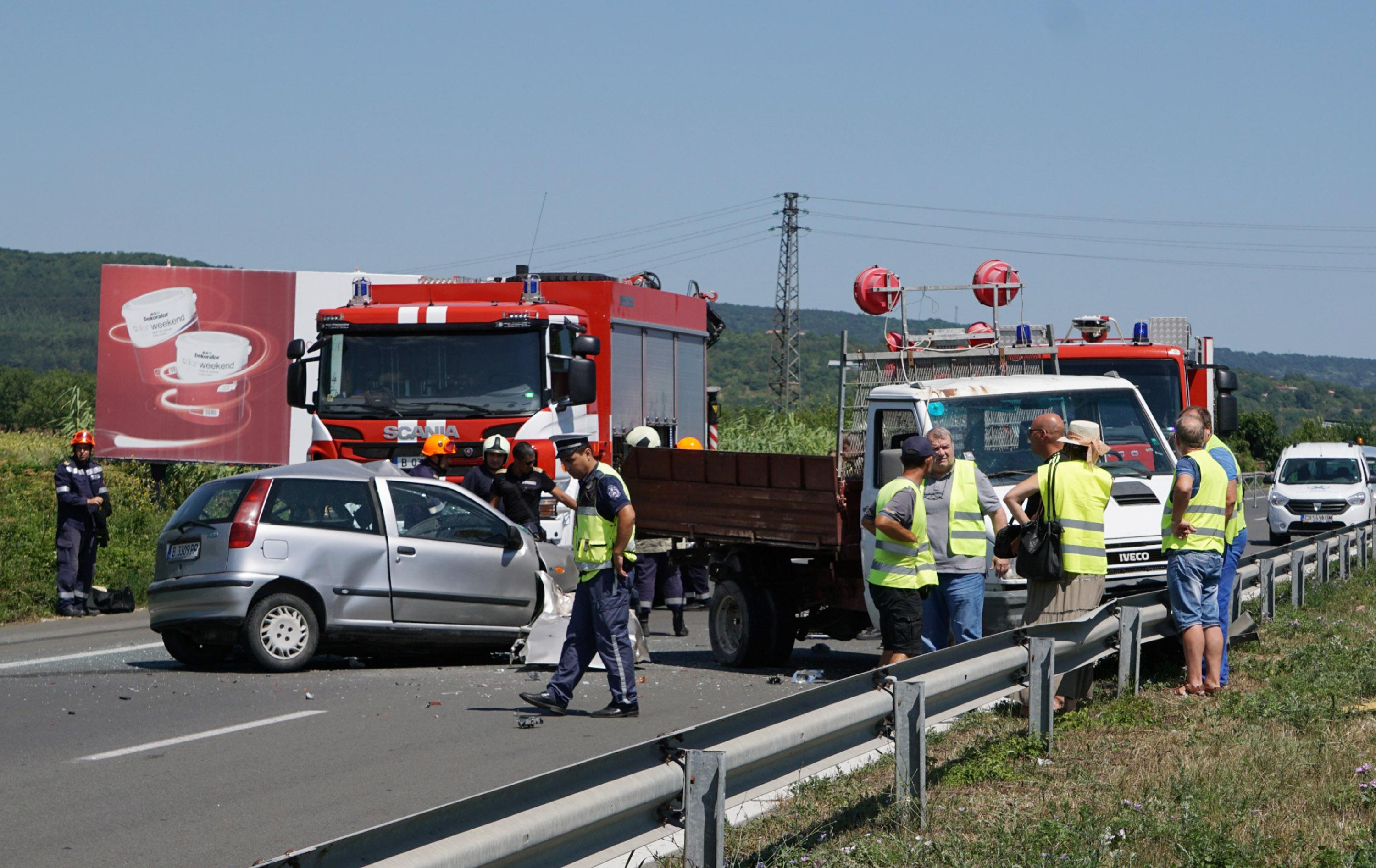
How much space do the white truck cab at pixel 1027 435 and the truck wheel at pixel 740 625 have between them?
4.43 ft

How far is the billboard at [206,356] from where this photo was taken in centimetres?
2738

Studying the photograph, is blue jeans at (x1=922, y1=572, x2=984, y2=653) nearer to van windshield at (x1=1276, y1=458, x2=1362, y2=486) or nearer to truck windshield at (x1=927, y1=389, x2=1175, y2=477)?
truck windshield at (x1=927, y1=389, x2=1175, y2=477)

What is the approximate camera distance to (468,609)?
11.6 m

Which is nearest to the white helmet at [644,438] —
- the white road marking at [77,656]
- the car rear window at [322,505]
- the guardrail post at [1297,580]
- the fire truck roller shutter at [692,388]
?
→ the car rear window at [322,505]

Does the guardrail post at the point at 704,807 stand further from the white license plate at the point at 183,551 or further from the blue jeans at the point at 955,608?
the white license plate at the point at 183,551

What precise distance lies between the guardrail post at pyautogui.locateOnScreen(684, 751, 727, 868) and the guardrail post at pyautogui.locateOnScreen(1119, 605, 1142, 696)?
4463mm

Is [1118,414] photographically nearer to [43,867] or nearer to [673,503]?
[673,503]

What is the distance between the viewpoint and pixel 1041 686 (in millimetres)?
7164

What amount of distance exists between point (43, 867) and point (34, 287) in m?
181

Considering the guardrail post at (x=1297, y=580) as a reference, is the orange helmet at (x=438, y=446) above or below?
above

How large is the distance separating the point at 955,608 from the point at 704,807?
4493 mm

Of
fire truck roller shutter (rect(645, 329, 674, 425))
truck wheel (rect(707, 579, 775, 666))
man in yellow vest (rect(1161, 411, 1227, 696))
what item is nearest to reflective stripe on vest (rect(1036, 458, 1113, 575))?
man in yellow vest (rect(1161, 411, 1227, 696))

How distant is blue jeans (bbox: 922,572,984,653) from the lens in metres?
8.79

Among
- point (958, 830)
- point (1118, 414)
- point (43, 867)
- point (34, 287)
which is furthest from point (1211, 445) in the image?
point (34, 287)
